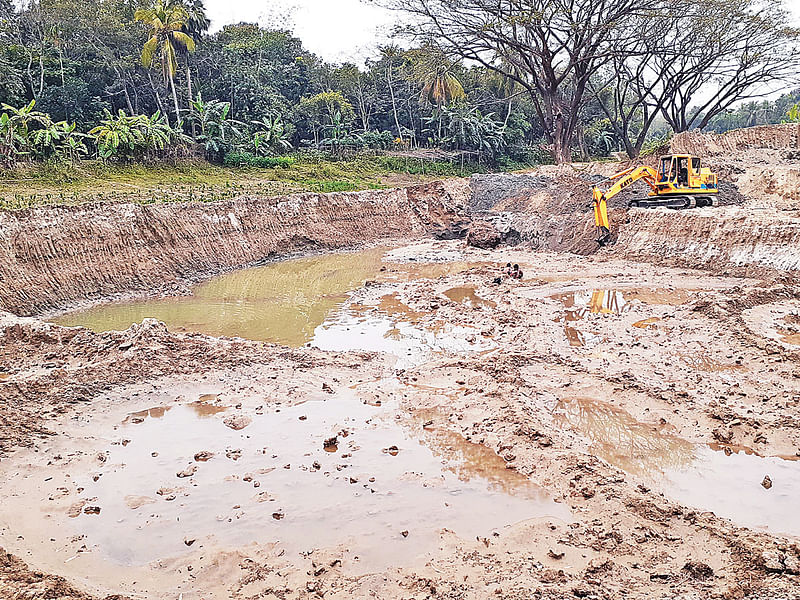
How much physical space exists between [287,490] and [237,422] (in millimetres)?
1874

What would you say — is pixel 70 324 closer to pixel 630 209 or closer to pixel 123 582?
pixel 123 582

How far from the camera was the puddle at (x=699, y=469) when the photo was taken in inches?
227

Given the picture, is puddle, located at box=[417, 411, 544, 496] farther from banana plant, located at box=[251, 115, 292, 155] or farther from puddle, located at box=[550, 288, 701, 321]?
banana plant, located at box=[251, 115, 292, 155]

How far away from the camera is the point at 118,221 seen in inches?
645

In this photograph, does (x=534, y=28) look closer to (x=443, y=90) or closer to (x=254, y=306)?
(x=443, y=90)

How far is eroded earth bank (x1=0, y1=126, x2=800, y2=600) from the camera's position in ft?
16.4

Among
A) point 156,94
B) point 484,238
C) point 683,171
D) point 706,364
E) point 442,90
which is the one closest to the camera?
point 706,364

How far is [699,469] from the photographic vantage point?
651 cm

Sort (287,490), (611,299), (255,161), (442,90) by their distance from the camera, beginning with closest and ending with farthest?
(287,490) → (611,299) → (255,161) → (442,90)

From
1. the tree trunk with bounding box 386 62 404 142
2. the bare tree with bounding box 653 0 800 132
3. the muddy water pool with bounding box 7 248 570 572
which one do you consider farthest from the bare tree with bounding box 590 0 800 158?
the muddy water pool with bounding box 7 248 570 572

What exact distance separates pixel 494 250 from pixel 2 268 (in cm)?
1468

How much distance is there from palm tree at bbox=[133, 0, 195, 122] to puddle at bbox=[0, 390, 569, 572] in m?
25.9

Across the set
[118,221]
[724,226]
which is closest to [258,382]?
[118,221]

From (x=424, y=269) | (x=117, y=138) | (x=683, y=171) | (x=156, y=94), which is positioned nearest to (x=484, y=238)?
(x=424, y=269)
